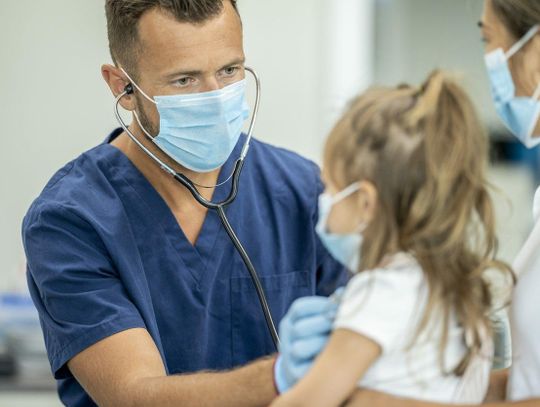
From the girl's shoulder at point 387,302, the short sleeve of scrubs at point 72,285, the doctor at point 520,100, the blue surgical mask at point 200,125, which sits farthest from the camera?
the blue surgical mask at point 200,125

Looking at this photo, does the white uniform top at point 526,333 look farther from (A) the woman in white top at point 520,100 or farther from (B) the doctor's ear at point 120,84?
(B) the doctor's ear at point 120,84

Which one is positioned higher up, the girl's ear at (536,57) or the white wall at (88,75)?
the girl's ear at (536,57)

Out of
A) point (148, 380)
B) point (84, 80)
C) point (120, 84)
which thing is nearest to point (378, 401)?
point (148, 380)

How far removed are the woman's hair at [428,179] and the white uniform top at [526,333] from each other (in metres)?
0.11

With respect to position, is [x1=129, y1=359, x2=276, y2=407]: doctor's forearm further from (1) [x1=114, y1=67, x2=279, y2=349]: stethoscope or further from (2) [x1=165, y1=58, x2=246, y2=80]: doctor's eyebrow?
(2) [x1=165, y1=58, x2=246, y2=80]: doctor's eyebrow

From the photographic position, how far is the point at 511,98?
4.50 feet

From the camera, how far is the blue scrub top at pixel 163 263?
167cm

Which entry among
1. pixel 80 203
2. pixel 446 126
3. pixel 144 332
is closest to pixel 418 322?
pixel 446 126

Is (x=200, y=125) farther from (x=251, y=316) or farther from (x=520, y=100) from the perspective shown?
(x=520, y=100)

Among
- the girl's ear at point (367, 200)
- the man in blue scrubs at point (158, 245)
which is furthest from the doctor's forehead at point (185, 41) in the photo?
the girl's ear at point (367, 200)

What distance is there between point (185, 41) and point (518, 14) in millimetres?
617

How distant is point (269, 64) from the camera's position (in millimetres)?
2914

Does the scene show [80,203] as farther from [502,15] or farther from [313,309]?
[502,15]

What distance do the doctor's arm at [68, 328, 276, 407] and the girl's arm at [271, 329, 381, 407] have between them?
132mm
